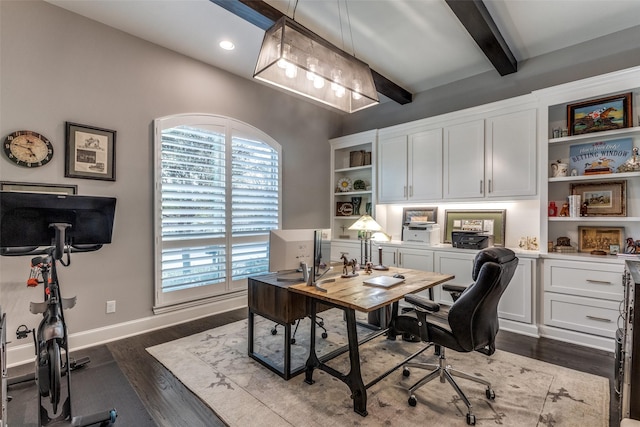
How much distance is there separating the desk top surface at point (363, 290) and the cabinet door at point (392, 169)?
6.49ft

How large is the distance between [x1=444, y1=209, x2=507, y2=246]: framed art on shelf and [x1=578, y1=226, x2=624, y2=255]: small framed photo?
76 cm

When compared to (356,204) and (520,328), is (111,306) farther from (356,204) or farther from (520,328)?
(520,328)

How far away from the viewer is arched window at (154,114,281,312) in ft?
11.5

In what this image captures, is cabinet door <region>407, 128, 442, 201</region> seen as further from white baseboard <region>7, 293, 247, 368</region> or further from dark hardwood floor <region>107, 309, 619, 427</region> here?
white baseboard <region>7, 293, 247, 368</region>

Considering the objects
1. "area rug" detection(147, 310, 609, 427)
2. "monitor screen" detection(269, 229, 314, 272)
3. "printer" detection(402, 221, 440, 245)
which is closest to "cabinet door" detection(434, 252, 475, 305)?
"printer" detection(402, 221, 440, 245)

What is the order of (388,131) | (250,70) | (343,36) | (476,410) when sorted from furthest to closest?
1. (388,131)
2. (250,70)
3. (343,36)
4. (476,410)

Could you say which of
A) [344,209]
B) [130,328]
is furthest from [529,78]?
[130,328]

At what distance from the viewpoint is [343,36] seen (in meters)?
3.30

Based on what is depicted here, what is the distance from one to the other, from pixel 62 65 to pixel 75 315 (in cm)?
240

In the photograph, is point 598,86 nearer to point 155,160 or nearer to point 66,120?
point 155,160

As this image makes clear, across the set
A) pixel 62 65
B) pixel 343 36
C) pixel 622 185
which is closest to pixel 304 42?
pixel 343 36

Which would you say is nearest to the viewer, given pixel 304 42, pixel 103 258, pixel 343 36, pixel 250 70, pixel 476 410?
pixel 476 410

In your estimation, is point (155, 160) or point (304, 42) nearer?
point (304, 42)

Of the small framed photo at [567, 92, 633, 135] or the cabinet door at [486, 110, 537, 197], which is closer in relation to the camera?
the small framed photo at [567, 92, 633, 135]
